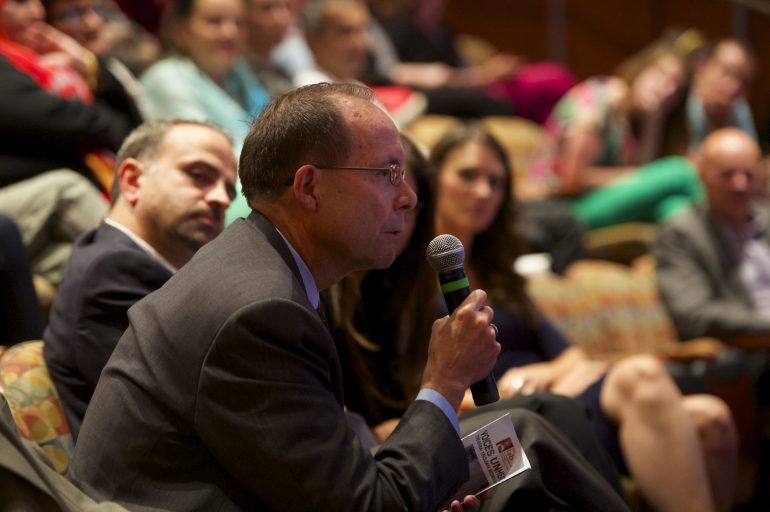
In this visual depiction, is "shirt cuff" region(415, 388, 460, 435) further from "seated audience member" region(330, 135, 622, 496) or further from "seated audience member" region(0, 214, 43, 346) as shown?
"seated audience member" region(0, 214, 43, 346)

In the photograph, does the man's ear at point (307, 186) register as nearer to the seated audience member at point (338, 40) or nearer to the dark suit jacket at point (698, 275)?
the dark suit jacket at point (698, 275)

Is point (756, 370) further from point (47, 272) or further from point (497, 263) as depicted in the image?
point (47, 272)

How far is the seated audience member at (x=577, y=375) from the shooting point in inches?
104

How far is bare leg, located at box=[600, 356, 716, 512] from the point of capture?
8.57 ft

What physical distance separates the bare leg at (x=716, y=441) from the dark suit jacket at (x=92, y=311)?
1.48 metres

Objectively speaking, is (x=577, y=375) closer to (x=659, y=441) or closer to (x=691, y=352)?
(x=659, y=441)

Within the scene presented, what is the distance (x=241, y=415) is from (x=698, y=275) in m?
2.84

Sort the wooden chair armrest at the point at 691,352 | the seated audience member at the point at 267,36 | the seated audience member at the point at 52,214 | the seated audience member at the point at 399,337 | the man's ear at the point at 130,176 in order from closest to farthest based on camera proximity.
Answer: the man's ear at the point at 130,176
the seated audience member at the point at 399,337
the seated audience member at the point at 52,214
the wooden chair armrest at the point at 691,352
the seated audience member at the point at 267,36

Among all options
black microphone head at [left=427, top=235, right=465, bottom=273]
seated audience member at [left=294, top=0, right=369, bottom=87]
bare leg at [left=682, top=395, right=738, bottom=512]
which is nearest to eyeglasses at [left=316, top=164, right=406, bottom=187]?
black microphone head at [left=427, top=235, right=465, bottom=273]

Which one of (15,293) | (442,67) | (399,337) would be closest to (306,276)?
(399,337)

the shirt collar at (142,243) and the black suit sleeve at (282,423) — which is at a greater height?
the shirt collar at (142,243)

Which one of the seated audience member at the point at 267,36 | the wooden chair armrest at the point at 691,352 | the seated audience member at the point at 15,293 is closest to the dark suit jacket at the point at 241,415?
the seated audience member at the point at 15,293

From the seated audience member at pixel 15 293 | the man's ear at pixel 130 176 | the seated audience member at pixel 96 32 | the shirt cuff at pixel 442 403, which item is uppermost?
the seated audience member at pixel 96 32

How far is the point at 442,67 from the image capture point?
5.99 metres
